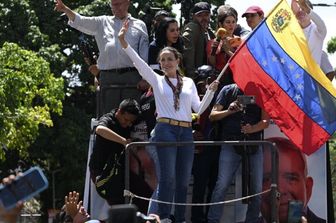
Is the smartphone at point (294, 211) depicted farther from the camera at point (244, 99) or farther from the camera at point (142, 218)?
the camera at point (142, 218)

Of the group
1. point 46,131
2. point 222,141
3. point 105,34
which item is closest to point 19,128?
point 46,131

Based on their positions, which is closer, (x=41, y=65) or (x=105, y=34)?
(x=105, y=34)

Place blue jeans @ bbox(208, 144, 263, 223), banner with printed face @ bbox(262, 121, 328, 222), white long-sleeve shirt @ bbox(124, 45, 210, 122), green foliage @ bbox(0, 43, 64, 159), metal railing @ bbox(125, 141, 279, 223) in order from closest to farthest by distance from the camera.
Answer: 1. metal railing @ bbox(125, 141, 279, 223)
2. white long-sleeve shirt @ bbox(124, 45, 210, 122)
3. blue jeans @ bbox(208, 144, 263, 223)
4. banner with printed face @ bbox(262, 121, 328, 222)
5. green foliage @ bbox(0, 43, 64, 159)

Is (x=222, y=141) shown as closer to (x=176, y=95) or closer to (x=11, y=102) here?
(x=176, y=95)

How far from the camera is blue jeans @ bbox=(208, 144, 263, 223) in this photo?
10.6 m

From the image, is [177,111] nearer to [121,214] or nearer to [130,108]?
[130,108]

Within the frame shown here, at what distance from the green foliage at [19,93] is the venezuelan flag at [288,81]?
15706 mm

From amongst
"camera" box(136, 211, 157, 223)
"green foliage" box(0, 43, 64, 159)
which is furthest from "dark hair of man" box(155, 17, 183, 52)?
"green foliage" box(0, 43, 64, 159)

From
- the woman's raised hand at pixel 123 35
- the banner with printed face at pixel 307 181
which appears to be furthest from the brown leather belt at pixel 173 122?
the banner with printed face at pixel 307 181

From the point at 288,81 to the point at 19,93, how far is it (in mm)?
17086

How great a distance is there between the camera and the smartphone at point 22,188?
18.0ft

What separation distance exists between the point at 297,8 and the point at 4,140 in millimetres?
16460

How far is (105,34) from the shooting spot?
39.4ft

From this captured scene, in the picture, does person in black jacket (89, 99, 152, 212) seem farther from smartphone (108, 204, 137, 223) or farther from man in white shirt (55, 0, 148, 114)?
smartphone (108, 204, 137, 223)
